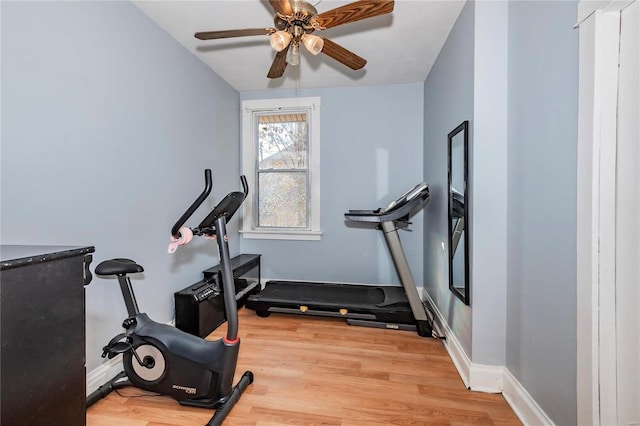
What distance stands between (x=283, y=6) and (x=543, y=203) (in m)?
1.66

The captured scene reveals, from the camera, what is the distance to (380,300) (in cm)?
285

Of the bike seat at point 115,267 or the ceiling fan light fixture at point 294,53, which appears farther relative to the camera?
the ceiling fan light fixture at point 294,53

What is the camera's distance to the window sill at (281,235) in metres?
3.54

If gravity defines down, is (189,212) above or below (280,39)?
below

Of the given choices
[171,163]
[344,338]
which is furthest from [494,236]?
[171,163]

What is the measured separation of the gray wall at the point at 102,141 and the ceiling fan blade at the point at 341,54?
1415 millimetres

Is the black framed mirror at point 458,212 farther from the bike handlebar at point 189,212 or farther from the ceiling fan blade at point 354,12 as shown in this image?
the bike handlebar at point 189,212

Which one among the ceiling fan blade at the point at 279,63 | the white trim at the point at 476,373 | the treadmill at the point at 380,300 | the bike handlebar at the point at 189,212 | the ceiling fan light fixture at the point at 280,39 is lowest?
the white trim at the point at 476,373

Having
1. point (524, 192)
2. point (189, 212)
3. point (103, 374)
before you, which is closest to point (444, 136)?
point (524, 192)

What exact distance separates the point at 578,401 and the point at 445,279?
1339 millimetres

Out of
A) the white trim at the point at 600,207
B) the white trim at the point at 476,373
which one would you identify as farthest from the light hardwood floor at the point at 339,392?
the white trim at the point at 600,207

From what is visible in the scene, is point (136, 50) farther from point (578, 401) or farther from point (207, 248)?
point (578, 401)

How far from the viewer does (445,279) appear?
2428 mm

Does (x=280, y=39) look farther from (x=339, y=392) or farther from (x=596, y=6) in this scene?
(x=339, y=392)
